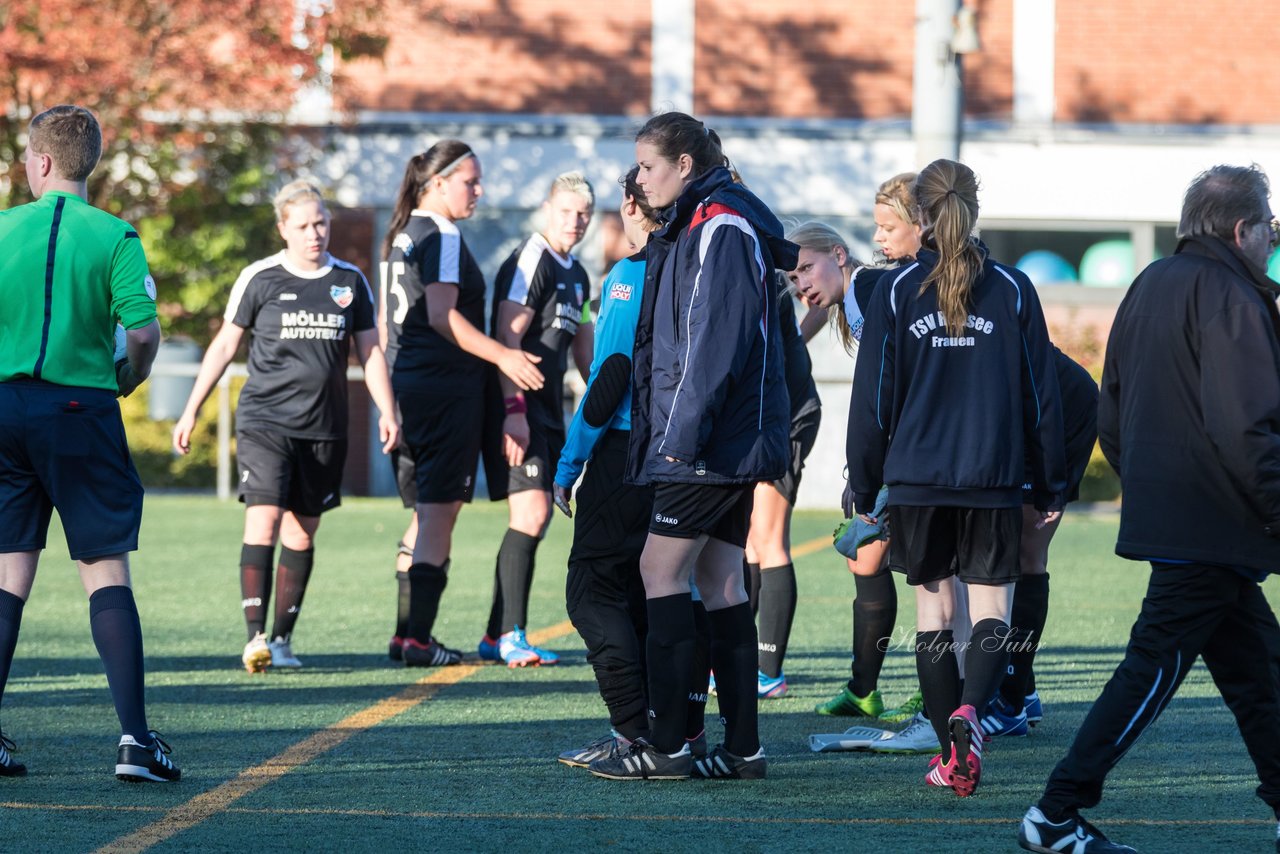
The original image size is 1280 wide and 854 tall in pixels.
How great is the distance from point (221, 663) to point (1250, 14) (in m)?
18.6

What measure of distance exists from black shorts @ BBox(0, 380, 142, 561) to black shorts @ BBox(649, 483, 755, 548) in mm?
1580

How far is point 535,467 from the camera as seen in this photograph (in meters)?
8.25

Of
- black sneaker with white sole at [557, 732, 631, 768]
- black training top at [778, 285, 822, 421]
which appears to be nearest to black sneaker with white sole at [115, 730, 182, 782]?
black sneaker with white sole at [557, 732, 631, 768]

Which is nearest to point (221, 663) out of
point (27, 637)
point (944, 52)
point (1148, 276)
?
point (27, 637)

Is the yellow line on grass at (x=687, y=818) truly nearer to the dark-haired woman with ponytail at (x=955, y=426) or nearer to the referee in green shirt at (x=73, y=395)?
the dark-haired woman with ponytail at (x=955, y=426)

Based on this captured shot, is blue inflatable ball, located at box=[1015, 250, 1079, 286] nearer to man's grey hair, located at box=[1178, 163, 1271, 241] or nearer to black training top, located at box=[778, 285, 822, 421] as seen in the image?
black training top, located at box=[778, 285, 822, 421]

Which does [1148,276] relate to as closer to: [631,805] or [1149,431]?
[1149,431]

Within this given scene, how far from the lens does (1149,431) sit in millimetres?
4570

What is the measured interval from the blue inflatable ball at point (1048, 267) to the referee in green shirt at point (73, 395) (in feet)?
57.8

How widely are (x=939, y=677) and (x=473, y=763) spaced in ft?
5.00

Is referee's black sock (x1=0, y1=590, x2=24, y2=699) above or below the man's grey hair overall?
below

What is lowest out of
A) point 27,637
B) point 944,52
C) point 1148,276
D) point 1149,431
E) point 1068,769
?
point 27,637

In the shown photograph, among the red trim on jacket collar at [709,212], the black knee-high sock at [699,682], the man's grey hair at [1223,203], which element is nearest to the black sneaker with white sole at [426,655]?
the black knee-high sock at [699,682]

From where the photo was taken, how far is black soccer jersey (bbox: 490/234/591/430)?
822 centimetres
